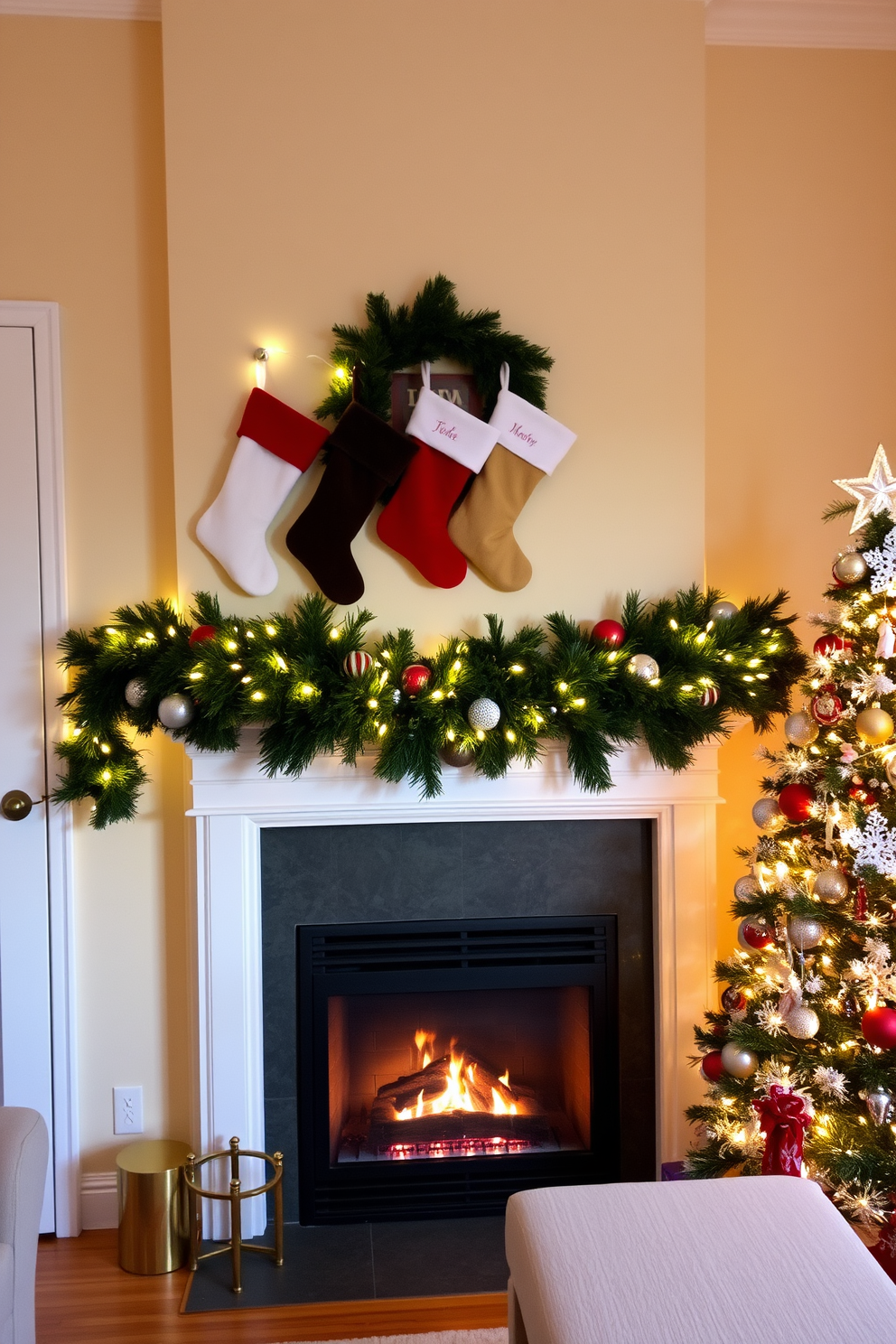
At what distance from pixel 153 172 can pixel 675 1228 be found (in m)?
2.48

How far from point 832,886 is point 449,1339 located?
117cm

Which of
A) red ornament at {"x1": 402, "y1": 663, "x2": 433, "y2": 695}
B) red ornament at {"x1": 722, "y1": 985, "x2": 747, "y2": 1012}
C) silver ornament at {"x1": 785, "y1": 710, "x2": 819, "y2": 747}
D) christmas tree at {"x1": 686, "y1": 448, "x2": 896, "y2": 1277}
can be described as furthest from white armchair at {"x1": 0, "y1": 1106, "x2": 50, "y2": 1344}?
silver ornament at {"x1": 785, "y1": 710, "x2": 819, "y2": 747}

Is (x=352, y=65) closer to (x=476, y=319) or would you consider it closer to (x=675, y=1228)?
(x=476, y=319)

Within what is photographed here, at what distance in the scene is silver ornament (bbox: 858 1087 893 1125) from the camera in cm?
190

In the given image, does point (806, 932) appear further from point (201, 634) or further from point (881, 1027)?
point (201, 634)

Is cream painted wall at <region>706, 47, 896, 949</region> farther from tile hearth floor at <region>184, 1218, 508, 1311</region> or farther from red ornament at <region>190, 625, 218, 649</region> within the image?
red ornament at <region>190, 625, 218, 649</region>

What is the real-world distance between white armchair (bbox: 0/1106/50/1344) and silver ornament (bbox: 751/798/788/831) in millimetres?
1540

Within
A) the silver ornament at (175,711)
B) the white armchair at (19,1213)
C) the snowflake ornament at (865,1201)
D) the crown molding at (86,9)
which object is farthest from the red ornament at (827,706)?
the crown molding at (86,9)

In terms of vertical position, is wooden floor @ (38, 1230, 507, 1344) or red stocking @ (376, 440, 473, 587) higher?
red stocking @ (376, 440, 473, 587)

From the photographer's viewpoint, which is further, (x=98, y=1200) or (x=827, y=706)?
(x=98, y=1200)

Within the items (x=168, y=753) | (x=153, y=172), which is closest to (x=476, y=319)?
(x=153, y=172)

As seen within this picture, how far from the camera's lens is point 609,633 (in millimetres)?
2285

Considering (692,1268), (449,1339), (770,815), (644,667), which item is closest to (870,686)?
(770,815)

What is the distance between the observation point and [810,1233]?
1.44 metres
